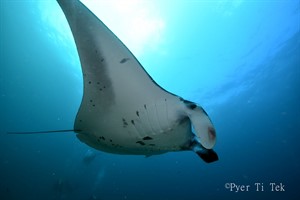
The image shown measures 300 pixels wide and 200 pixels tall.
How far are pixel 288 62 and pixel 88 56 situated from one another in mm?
19992

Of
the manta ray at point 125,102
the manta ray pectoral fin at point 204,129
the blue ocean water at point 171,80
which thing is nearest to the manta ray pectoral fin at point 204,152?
the manta ray at point 125,102

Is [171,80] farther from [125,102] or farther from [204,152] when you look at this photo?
[125,102]

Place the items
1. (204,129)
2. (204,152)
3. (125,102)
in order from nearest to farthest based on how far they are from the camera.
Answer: (204,129), (125,102), (204,152)

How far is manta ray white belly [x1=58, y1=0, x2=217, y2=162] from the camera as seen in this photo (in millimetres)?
2227

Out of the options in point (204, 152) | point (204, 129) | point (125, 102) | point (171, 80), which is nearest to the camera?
point (204, 129)

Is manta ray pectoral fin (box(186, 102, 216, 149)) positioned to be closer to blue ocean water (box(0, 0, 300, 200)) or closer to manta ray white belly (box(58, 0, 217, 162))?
manta ray white belly (box(58, 0, 217, 162))

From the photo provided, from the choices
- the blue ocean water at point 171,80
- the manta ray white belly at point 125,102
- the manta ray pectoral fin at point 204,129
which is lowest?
the manta ray pectoral fin at point 204,129

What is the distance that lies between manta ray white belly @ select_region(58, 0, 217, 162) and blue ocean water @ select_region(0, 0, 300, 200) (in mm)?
5430

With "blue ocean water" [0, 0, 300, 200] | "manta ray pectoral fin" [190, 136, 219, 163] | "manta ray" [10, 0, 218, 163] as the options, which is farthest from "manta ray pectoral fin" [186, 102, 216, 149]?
"blue ocean water" [0, 0, 300, 200]

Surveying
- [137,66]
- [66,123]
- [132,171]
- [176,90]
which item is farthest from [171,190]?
[137,66]

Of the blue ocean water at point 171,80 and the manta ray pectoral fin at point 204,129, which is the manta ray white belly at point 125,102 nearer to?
the manta ray pectoral fin at point 204,129

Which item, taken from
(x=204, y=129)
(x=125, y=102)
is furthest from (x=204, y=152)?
(x=125, y=102)

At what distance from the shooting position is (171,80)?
61.6 feet

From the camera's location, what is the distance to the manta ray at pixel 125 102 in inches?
87.5
